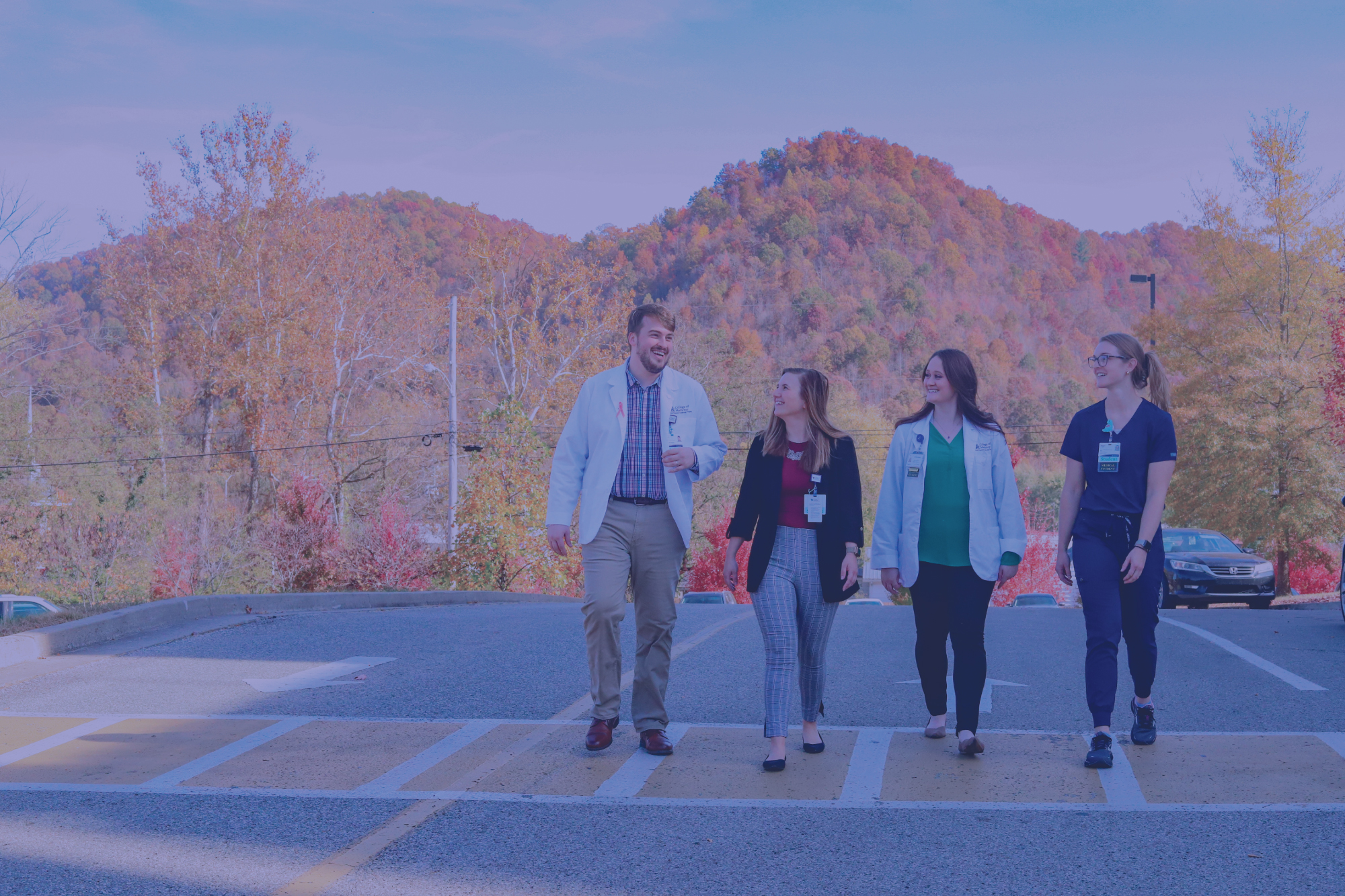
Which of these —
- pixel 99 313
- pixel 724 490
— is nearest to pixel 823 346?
pixel 724 490

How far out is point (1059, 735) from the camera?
19.6 feet

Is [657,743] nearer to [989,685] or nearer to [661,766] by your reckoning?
[661,766]

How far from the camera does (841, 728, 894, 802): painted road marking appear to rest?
4.91m

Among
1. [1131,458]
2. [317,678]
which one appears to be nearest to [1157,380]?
[1131,458]

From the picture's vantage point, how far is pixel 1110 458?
5422mm

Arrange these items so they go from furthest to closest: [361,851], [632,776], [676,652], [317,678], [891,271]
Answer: [891,271], [676,652], [317,678], [632,776], [361,851]

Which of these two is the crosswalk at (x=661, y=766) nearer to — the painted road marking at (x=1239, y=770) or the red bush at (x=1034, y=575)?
the painted road marking at (x=1239, y=770)

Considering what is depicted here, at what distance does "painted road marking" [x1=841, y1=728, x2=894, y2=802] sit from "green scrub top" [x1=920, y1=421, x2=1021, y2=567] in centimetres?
98

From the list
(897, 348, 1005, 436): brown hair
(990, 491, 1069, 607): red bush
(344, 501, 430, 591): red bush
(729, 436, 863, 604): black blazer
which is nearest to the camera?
(729, 436, 863, 604): black blazer

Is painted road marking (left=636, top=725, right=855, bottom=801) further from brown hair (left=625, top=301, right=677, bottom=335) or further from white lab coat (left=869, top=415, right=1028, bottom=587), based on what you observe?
brown hair (left=625, top=301, right=677, bottom=335)

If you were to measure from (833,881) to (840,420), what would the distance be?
63.6 metres

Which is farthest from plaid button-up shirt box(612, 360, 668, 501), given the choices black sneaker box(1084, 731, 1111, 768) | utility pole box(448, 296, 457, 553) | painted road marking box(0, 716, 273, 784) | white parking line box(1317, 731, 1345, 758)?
utility pole box(448, 296, 457, 553)

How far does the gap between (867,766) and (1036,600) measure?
24.7 metres

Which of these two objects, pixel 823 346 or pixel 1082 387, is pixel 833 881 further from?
pixel 1082 387
